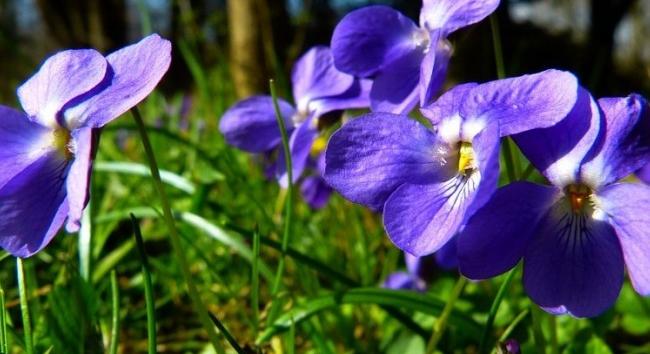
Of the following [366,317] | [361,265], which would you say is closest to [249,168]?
[361,265]

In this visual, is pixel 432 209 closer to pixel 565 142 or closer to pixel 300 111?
pixel 565 142

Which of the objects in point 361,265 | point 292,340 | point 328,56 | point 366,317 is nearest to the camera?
point 292,340

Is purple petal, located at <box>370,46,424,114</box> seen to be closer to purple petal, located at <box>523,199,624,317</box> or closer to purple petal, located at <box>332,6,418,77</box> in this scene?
purple petal, located at <box>332,6,418,77</box>

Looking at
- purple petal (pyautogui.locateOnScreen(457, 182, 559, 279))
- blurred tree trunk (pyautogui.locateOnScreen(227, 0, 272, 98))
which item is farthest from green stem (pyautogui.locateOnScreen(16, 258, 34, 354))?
blurred tree trunk (pyautogui.locateOnScreen(227, 0, 272, 98))

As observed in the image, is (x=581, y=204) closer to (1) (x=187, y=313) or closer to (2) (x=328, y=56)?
(2) (x=328, y=56)

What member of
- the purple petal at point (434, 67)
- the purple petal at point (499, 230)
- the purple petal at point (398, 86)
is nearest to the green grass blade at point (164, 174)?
the purple petal at point (398, 86)

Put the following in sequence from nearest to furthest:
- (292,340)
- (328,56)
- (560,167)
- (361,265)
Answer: (560,167) → (292,340) → (328,56) → (361,265)

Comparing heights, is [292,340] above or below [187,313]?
above

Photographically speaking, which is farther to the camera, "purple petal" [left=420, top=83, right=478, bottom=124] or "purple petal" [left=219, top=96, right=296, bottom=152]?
"purple petal" [left=219, top=96, right=296, bottom=152]
